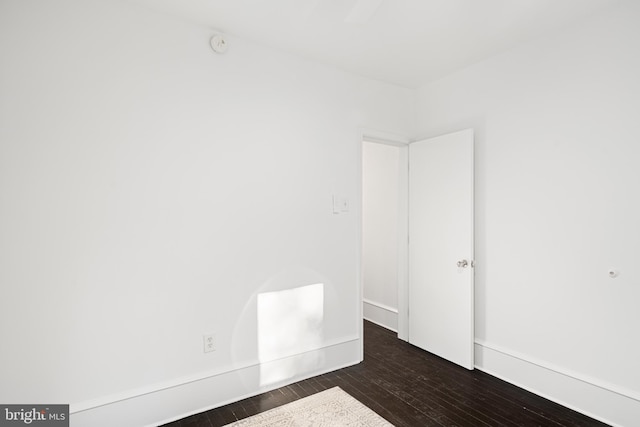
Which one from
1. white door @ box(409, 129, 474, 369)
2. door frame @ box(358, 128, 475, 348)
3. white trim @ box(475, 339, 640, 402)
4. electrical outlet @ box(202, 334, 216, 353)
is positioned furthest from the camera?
door frame @ box(358, 128, 475, 348)

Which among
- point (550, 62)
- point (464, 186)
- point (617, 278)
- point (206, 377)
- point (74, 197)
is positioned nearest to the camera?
point (74, 197)

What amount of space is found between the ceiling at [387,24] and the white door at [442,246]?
2.58ft

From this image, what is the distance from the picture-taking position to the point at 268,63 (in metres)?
2.61

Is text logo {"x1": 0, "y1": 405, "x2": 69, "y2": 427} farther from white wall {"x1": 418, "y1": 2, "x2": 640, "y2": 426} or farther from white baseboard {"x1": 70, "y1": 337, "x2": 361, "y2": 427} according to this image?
white wall {"x1": 418, "y1": 2, "x2": 640, "y2": 426}

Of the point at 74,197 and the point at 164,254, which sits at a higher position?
the point at 74,197

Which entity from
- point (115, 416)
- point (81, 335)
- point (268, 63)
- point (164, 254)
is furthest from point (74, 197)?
point (268, 63)

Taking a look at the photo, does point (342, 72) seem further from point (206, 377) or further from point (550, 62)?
point (206, 377)

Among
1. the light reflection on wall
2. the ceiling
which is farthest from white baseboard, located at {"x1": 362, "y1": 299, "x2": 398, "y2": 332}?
the ceiling

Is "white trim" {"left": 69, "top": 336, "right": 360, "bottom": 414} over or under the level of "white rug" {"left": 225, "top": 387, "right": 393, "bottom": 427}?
over

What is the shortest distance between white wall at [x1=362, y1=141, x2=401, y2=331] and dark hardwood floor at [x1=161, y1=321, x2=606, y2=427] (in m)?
0.97

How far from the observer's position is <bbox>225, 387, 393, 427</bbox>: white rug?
2.12 meters

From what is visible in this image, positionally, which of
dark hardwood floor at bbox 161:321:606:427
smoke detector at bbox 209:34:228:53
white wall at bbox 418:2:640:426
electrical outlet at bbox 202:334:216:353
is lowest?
dark hardwood floor at bbox 161:321:606:427

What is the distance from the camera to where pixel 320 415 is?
2.22m

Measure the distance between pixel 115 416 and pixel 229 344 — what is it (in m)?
0.77
